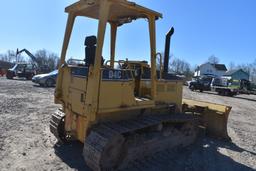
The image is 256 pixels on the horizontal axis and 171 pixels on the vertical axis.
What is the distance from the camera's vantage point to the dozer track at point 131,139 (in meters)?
4.34

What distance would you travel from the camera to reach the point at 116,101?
4.67 meters

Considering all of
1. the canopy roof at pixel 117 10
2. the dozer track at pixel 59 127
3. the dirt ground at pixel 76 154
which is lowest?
the dirt ground at pixel 76 154

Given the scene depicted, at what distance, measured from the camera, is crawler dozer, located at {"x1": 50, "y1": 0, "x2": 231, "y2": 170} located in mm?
4383

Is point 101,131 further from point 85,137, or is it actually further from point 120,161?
point 120,161

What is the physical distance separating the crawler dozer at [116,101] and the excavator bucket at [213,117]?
3.55 ft

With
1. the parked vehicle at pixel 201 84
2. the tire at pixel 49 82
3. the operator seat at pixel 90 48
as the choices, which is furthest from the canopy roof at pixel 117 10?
the parked vehicle at pixel 201 84

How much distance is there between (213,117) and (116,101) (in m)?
3.95

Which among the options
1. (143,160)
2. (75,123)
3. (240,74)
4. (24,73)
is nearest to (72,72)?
(75,123)

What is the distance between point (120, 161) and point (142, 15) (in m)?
2.90

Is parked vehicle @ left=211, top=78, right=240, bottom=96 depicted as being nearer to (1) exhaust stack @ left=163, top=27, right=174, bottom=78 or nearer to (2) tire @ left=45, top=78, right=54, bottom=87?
(2) tire @ left=45, top=78, right=54, bottom=87

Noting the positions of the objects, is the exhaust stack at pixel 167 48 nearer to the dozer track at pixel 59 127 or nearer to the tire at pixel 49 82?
the dozer track at pixel 59 127

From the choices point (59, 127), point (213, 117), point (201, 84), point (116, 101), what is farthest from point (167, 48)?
point (201, 84)

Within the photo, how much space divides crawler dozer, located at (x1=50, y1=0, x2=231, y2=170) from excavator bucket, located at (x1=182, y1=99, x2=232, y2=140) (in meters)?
1.08

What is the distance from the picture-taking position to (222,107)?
25.5 ft
